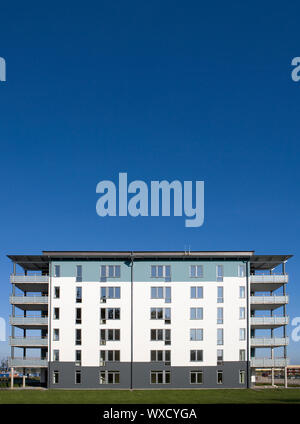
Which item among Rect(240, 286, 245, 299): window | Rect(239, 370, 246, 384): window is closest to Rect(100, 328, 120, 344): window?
Rect(239, 370, 246, 384): window

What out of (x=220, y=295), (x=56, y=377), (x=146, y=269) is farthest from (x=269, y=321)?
(x=56, y=377)

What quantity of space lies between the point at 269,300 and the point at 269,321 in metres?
2.21

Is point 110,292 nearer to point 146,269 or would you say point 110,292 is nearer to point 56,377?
point 146,269

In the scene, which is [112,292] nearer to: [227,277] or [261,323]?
[227,277]

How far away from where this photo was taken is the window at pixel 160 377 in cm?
5169

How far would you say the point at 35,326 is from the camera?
53219 millimetres

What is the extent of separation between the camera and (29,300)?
173ft

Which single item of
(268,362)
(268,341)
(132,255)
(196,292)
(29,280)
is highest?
(132,255)

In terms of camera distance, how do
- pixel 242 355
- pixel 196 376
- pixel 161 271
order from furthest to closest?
pixel 161 271 → pixel 242 355 → pixel 196 376

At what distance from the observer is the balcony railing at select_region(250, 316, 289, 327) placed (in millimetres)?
52812

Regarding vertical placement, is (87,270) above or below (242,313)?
above

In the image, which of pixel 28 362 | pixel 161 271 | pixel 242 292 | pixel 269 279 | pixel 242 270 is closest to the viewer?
pixel 28 362

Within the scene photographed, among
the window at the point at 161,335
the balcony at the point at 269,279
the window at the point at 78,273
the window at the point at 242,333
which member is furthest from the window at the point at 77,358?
the balcony at the point at 269,279
